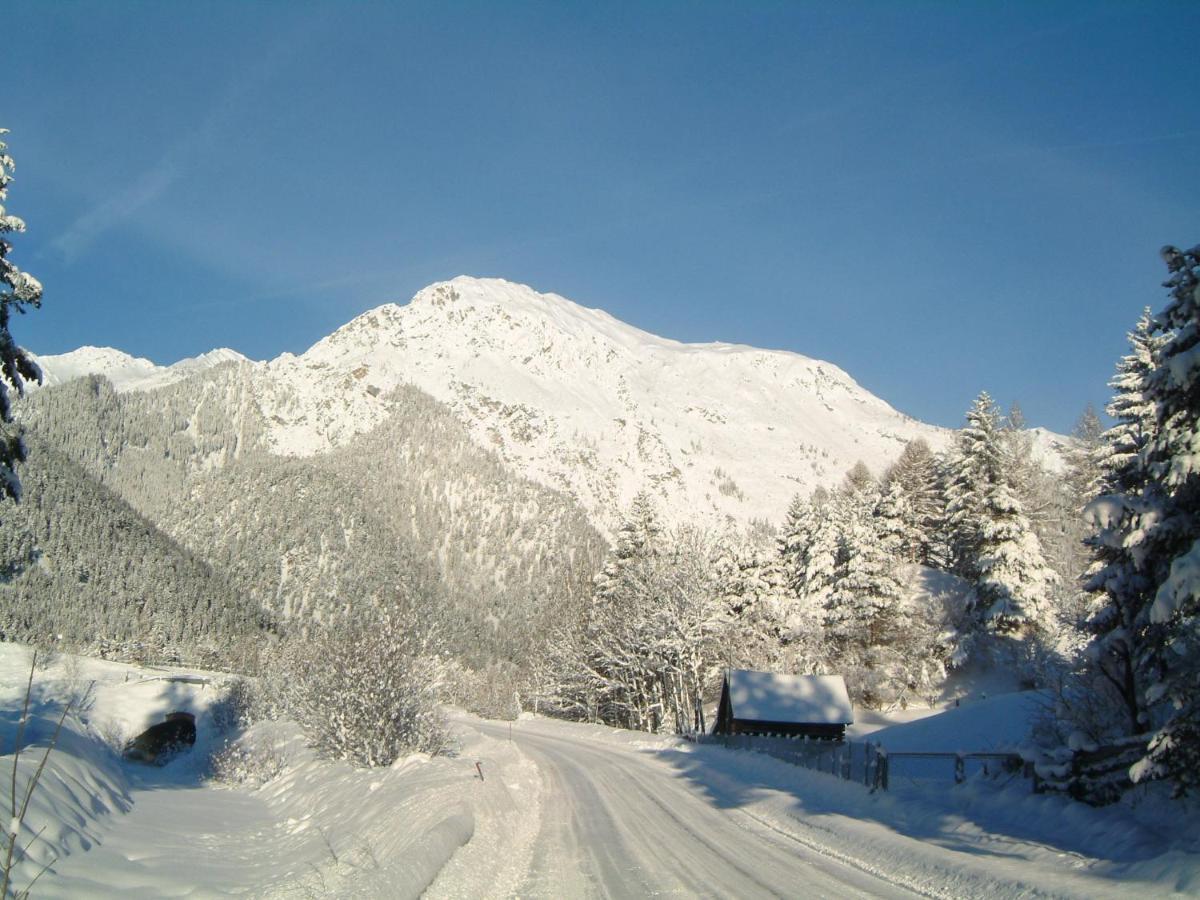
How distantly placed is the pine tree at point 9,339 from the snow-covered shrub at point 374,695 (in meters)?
9.54

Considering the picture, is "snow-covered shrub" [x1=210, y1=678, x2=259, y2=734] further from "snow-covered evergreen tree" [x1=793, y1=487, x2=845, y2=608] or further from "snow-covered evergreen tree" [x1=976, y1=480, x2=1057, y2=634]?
"snow-covered evergreen tree" [x1=976, y1=480, x2=1057, y2=634]

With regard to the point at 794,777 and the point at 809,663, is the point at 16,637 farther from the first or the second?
the point at 794,777

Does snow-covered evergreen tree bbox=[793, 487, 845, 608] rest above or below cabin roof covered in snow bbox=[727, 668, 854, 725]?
above

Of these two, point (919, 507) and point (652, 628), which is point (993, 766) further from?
point (919, 507)

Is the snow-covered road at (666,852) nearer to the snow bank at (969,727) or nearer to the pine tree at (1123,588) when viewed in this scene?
the pine tree at (1123,588)

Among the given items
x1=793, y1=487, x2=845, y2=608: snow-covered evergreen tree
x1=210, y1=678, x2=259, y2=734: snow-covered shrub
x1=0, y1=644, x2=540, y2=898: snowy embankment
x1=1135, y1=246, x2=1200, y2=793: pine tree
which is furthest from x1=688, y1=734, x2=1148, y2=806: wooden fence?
x1=210, y1=678, x2=259, y2=734: snow-covered shrub

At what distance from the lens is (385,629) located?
2403 cm

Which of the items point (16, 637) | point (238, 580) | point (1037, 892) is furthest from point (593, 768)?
point (238, 580)

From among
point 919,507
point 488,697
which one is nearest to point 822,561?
point 919,507

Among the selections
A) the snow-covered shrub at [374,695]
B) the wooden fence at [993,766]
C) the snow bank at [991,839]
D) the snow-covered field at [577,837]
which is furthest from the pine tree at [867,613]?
the snow-covered shrub at [374,695]

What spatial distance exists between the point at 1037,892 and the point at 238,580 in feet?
589

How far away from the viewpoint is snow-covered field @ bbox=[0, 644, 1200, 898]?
10789mm

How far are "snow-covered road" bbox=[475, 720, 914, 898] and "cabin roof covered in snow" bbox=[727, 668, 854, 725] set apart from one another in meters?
16.0

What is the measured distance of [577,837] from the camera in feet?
51.5
